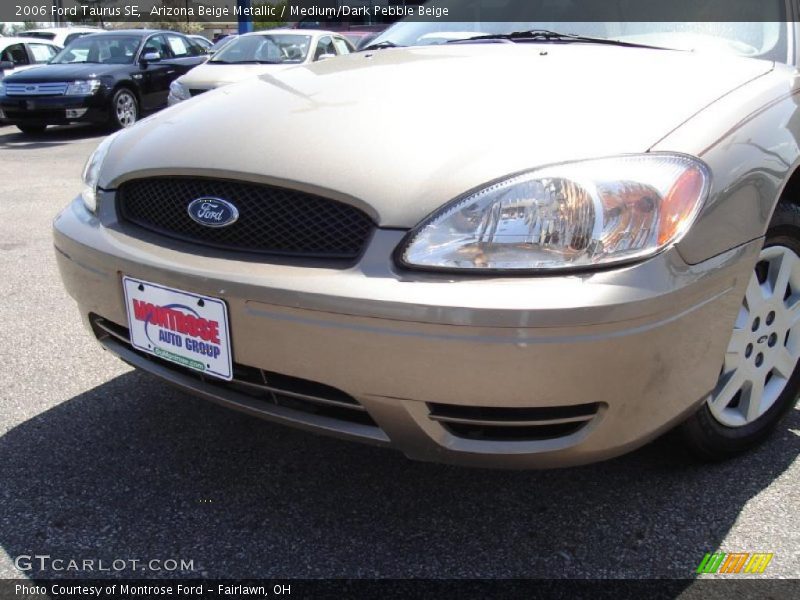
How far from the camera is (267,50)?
9.73m

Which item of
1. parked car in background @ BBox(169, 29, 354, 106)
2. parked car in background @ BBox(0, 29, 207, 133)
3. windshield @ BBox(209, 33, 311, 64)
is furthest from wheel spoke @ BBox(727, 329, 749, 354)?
parked car in background @ BBox(0, 29, 207, 133)

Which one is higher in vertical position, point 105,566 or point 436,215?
point 436,215

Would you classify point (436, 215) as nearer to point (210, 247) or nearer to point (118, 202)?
point (210, 247)

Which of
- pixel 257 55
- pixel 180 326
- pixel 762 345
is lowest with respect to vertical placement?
pixel 257 55

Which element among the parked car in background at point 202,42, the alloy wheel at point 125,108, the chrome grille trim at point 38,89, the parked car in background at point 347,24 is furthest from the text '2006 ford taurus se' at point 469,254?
the parked car in background at point 347,24

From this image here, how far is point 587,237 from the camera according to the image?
A: 1610mm

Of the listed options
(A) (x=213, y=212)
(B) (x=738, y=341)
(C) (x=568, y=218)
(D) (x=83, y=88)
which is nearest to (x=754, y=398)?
(B) (x=738, y=341)

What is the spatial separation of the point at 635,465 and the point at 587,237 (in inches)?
36.4

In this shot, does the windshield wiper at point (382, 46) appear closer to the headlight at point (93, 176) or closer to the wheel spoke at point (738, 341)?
the headlight at point (93, 176)

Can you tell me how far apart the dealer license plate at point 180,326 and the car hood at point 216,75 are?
7269 millimetres

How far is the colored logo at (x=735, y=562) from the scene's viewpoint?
1.82m

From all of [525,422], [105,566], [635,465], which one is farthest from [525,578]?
[105,566]

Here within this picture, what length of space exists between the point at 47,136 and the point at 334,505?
393 inches

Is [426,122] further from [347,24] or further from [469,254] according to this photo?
[347,24]
